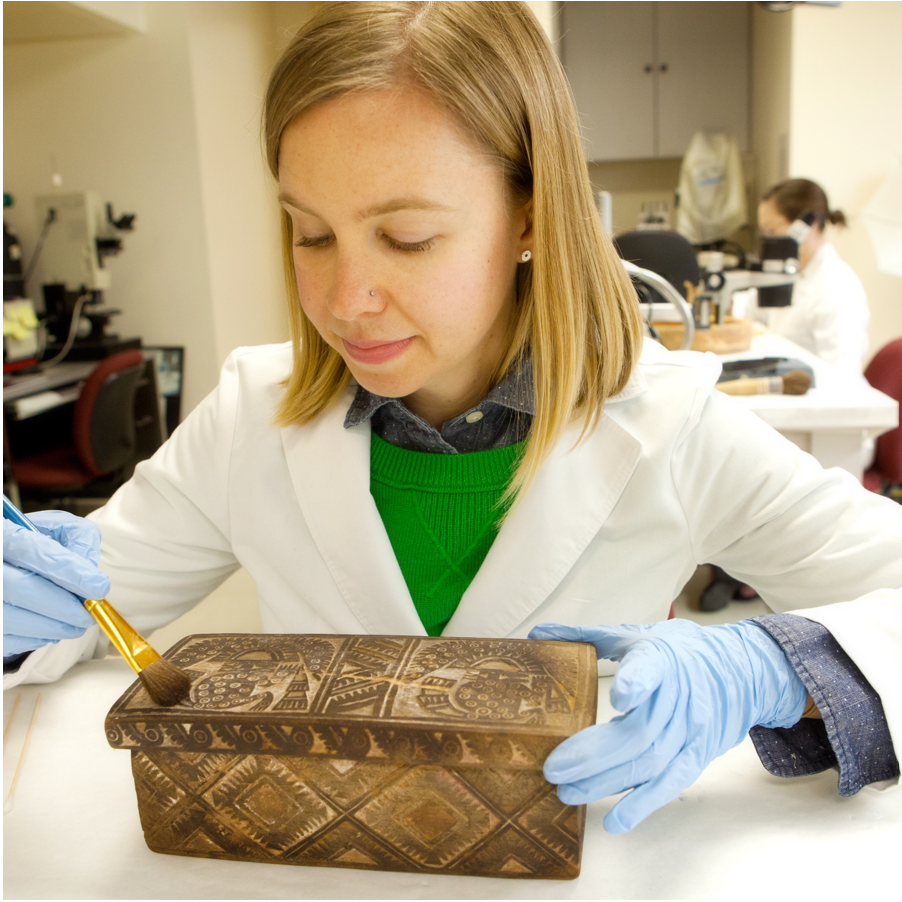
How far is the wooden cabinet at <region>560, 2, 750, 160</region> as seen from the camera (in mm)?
5609

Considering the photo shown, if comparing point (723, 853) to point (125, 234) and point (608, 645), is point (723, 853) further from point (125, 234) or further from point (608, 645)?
point (125, 234)

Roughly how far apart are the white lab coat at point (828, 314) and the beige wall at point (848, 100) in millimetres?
1133

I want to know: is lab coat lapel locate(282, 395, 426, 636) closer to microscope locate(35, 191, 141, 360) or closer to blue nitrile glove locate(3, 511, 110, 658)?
blue nitrile glove locate(3, 511, 110, 658)

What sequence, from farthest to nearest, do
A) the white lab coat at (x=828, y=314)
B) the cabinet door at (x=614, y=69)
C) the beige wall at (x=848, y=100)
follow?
the cabinet door at (x=614, y=69) → the beige wall at (x=848, y=100) → the white lab coat at (x=828, y=314)

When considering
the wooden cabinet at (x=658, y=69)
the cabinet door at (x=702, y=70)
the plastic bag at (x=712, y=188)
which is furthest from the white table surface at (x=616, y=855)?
the cabinet door at (x=702, y=70)

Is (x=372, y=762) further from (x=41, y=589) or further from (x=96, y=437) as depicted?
(x=96, y=437)

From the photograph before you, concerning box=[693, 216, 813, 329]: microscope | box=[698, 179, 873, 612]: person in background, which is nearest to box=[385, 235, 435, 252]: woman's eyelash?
box=[693, 216, 813, 329]: microscope

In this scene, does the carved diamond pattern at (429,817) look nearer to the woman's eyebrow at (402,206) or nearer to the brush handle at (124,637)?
the brush handle at (124,637)

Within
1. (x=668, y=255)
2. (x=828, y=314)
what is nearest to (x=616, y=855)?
(x=668, y=255)

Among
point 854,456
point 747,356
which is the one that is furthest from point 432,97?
point 747,356

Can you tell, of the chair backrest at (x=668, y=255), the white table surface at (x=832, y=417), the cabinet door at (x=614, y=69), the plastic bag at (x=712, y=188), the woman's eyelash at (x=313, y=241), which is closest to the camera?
the woman's eyelash at (x=313, y=241)

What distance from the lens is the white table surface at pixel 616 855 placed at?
656 millimetres

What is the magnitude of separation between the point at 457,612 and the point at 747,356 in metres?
2.11

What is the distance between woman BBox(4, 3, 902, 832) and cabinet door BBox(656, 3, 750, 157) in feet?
17.3
